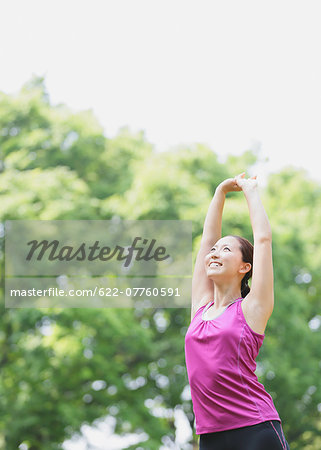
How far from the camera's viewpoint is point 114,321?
11.4 m

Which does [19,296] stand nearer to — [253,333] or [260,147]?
[260,147]

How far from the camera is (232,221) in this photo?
12.6 meters

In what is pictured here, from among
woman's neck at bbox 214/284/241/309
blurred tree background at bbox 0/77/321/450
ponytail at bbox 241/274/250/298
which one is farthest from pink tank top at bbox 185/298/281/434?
blurred tree background at bbox 0/77/321/450

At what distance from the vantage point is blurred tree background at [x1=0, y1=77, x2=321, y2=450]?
37.6 ft

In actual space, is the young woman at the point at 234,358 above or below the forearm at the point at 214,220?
below

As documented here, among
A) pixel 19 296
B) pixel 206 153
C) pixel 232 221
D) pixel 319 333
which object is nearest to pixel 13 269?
pixel 19 296

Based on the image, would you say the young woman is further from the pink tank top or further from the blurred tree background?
the blurred tree background

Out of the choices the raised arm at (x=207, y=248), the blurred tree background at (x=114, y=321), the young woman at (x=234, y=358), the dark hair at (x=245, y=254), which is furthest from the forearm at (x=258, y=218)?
the blurred tree background at (x=114, y=321)

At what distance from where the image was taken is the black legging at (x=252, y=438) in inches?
86.8

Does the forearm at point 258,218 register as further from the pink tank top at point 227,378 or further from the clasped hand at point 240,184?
the pink tank top at point 227,378

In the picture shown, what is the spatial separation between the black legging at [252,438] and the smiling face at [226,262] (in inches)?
22.8

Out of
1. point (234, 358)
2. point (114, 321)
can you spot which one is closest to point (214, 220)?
point (234, 358)

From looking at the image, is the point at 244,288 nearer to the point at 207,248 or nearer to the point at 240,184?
the point at 207,248

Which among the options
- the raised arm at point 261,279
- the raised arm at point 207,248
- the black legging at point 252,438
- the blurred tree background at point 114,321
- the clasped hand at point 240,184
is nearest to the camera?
the black legging at point 252,438
